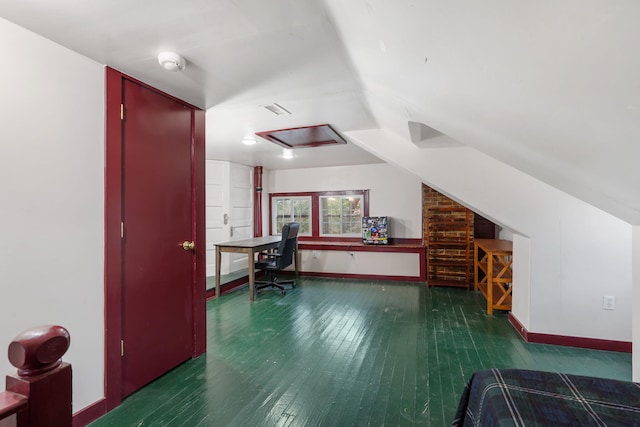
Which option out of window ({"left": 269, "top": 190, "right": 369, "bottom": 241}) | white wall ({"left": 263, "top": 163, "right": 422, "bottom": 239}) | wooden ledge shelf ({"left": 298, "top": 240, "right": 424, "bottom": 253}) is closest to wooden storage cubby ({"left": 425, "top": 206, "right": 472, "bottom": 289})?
wooden ledge shelf ({"left": 298, "top": 240, "right": 424, "bottom": 253})

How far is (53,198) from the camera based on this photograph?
64.1 inches

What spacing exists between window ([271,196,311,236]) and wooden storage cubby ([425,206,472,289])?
2.47m

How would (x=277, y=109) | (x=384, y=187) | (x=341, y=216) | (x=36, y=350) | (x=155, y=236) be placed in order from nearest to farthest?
(x=36, y=350)
(x=155, y=236)
(x=277, y=109)
(x=384, y=187)
(x=341, y=216)

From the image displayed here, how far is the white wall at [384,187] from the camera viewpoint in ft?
18.0

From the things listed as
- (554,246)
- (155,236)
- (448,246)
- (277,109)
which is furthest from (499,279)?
(155,236)

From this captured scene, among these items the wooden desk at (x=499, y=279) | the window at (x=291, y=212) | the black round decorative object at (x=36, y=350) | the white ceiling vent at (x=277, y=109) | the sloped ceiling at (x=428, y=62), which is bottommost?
the wooden desk at (x=499, y=279)

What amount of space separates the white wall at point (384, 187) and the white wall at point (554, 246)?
2.35 metres

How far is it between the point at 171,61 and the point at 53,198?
1.03 m

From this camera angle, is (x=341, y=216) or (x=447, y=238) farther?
(x=341, y=216)

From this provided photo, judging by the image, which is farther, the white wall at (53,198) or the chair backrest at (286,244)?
the chair backrest at (286,244)

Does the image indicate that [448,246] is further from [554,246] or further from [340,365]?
[340,365]

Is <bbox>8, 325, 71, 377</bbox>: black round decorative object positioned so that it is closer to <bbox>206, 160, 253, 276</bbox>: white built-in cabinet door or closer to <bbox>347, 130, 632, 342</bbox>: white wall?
<bbox>347, 130, 632, 342</bbox>: white wall

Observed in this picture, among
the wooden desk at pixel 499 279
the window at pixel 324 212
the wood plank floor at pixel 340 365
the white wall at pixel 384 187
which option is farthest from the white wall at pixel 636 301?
the window at pixel 324 212

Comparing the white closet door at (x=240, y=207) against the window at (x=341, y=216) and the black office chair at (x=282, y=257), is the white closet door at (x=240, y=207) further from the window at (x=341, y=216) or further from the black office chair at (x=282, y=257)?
the window at (x=341, y=216)
